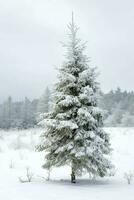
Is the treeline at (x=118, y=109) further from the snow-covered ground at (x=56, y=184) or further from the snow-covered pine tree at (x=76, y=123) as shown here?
the snow-covered pine tree at (x=76, y=123)

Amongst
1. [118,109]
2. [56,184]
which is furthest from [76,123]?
[118,109]

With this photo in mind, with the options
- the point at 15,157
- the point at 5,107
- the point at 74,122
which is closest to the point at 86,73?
the point at 74,122

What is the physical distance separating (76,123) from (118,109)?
76.0 metres

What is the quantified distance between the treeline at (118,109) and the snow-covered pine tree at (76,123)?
129ft

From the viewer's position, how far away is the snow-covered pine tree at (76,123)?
12492 mm

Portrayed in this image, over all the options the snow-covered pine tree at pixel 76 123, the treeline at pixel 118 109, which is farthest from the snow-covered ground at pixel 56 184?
the treeline at pixel 118 109

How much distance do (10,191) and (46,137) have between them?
272 centimetres

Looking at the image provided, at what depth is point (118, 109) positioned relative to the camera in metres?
88.0

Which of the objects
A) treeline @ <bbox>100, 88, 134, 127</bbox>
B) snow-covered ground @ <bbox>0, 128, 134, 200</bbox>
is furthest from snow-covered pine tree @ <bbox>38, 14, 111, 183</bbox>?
treeline @ <bbox>100, 88, 134, 127</bbox>

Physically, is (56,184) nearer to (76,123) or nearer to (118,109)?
(76,123)

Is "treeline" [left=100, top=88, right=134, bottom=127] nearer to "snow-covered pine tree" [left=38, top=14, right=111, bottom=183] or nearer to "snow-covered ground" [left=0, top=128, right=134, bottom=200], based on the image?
"snow-covered ground" [left=0, top=128, right=134, bottom=200]

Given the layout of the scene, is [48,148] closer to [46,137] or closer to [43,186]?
[46,137]

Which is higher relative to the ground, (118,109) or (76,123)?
(118,109)

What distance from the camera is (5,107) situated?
117 metres
